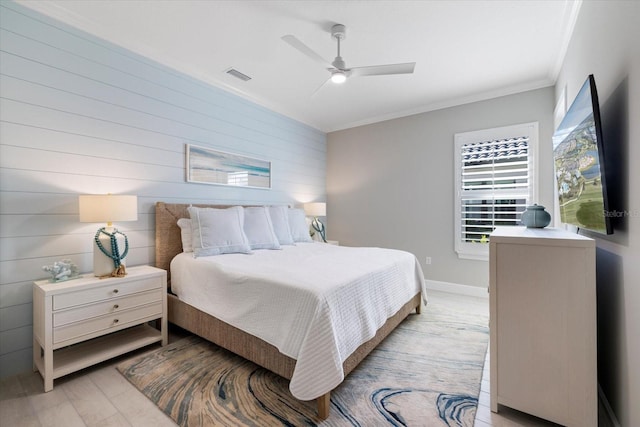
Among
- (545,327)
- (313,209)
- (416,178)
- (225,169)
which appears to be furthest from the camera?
(313,209)

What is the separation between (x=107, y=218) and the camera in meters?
2.17

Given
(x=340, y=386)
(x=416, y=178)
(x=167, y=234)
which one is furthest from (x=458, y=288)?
(x=167, y=234)

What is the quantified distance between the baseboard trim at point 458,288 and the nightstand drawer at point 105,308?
11.6ft

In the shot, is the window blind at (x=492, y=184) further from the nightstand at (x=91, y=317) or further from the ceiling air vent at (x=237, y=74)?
the nightstand at (x=91, y=317)

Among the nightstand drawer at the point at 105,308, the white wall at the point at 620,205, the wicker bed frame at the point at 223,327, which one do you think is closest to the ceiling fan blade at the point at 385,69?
the white wall at the point at 620,205

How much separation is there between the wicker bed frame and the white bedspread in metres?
0.09

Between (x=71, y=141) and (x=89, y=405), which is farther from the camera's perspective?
(x=71, y=141)

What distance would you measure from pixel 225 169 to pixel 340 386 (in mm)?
2800

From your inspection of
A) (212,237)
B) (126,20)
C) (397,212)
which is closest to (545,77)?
(397,212)

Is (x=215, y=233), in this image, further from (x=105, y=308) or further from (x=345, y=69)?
(x=345, y=69)

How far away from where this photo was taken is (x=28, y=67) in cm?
213

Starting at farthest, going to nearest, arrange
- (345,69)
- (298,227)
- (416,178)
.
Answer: (416,178) < (298,227) < (345,69)

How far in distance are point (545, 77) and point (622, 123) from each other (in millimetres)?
2567

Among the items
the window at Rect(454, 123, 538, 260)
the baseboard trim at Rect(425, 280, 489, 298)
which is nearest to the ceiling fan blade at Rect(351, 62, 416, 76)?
the window at Rect(454, 123, 538, 260)
